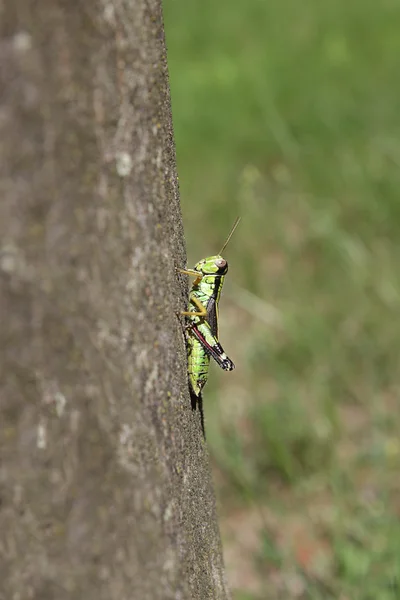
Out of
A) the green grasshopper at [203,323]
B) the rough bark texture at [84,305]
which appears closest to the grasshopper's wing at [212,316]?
the green grasshopper at [203,323]

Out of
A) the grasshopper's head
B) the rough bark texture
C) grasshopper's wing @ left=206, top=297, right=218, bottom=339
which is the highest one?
the grasshopper's head

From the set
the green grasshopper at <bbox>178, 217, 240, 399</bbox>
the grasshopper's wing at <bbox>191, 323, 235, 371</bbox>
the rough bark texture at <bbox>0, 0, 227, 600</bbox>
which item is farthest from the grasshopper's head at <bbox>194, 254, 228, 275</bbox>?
the rough bark texture at <bbox>0, 0, 227, 600</bbox>

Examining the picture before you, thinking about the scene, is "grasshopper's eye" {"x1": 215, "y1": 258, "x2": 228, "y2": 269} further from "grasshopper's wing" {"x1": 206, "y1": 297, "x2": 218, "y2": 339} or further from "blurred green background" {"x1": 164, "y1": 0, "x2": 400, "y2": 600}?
"blurred green background" {"x1": 164, "y1": 0, "x2": 400, "y2": 600}

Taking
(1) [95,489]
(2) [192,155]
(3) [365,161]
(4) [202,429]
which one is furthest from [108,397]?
(2) [192,155]

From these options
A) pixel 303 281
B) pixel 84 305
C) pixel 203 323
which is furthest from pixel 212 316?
pixel 303 281

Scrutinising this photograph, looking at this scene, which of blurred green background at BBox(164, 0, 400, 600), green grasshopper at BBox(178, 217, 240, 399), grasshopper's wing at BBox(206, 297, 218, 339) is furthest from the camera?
blurred green background at BBox(164, 0, 400, 600)

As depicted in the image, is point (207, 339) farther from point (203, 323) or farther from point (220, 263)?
point (220, 263)

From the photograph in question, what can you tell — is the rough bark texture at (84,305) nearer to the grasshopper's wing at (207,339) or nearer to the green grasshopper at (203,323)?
the green grasshopper at (203,323)
